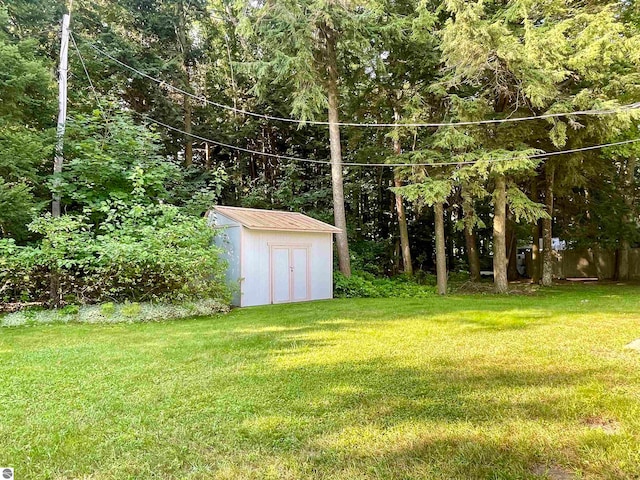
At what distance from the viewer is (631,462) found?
206 centimetres

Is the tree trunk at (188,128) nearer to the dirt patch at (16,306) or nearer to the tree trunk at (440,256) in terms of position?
the dirt patch at (16,306)

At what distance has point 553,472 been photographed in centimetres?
200

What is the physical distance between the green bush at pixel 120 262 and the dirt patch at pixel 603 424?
6.86 metres

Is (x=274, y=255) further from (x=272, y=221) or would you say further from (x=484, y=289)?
(x=484, y=289)

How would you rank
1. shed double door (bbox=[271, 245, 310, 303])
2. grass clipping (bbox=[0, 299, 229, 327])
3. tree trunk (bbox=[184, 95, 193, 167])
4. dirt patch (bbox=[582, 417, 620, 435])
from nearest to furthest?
1. dirt patch (bbox=[582, 417, 620, 435])
2. grass clipping (bbox=[0, 299, 229, 327])
3. shed double door (bbox=[271, 245, 310, 303])
4. tree trunk (bbox=[184, 95, 193, 167])

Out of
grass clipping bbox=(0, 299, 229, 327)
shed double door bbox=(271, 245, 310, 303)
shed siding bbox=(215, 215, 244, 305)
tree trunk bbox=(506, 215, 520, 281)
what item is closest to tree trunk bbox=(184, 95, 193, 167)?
shed siding bbox=(215, 215, 244, 305)

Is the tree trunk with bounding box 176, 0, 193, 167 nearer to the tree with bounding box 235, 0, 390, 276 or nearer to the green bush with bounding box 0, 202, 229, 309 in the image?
the tree with bounding box 235, 0, 390, 276

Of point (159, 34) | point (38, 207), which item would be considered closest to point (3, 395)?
point (38, 207)

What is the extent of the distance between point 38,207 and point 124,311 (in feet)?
9.44

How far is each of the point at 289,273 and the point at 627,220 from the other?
12.4m

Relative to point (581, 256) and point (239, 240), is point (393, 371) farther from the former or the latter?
point (581, 256)

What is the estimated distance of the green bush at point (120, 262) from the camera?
314 inches

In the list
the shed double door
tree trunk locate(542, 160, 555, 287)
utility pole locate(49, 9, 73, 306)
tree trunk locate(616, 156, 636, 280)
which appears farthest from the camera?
tree trunk locate(616, 156, 636, 280)

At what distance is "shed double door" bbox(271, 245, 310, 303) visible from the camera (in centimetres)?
1044
